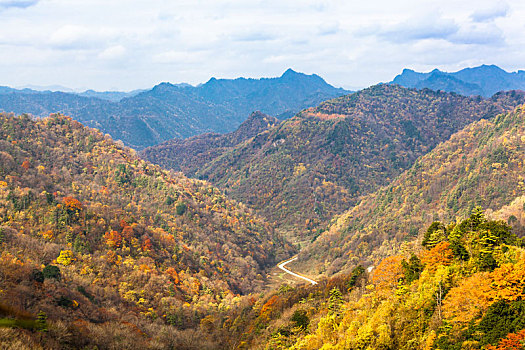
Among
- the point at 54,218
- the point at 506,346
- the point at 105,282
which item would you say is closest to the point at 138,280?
the point at 105,282

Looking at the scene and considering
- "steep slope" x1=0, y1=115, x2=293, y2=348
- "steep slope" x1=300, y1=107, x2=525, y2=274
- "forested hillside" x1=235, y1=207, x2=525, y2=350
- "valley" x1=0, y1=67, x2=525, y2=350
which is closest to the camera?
"forested hillside" x1=235, y1=207, x2=525, y2=350

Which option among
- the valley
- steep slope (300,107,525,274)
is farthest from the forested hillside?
steep slope (300,107,525,274)

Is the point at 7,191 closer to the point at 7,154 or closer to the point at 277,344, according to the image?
the point at 7,154

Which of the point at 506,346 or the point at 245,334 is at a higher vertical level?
the point at 506,346

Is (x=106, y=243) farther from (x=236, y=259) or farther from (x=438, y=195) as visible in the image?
(x=438, y=195)

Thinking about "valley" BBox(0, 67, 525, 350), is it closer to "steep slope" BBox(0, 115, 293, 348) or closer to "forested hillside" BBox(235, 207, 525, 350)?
"forested hillside" BBox(235, 207, 525, 350)

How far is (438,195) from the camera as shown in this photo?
153250 millimetres

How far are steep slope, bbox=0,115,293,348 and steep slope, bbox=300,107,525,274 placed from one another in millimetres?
32158

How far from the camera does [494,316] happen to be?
32438mm

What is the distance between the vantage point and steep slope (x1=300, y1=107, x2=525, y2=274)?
127 m

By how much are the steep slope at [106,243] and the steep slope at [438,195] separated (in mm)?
32158

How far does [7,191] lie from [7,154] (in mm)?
29714

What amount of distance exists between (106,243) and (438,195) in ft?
414

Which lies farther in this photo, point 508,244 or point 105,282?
point 105,282
